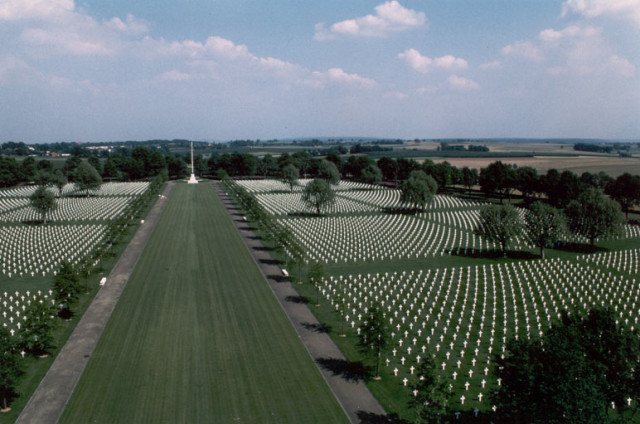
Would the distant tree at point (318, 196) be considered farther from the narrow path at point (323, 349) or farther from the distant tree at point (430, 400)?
the distant tree at point (430, 400)

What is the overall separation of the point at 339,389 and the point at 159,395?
10.3 m

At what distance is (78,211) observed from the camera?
3391 inches

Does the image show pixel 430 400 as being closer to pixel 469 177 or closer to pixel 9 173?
pixel 469 177

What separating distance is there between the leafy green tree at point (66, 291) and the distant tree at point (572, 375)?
108ft

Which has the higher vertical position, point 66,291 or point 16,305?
point 66,291

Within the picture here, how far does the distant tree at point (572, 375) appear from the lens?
1686 centimetres

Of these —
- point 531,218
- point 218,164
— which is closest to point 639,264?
point 531,218

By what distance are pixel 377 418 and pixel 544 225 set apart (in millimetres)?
42145

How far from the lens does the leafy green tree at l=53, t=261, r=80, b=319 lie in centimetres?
3428

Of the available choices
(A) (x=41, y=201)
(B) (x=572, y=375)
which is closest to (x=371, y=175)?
(A) (x=41, y=201)

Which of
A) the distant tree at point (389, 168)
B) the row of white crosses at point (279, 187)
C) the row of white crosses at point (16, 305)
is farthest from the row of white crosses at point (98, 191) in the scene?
the distant tree at point (389, 168)

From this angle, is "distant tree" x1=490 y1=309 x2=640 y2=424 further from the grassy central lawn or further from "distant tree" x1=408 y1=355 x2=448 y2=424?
the grassy central lawn

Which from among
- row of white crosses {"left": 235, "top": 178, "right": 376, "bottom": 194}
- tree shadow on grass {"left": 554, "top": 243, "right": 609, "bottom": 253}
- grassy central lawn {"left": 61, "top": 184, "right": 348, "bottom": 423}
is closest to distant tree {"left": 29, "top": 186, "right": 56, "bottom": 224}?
grassy central lawn {"left": 61, "top": 184, "right": 348, "bottom": 423}

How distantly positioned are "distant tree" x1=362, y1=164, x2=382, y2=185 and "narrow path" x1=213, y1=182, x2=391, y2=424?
89305 mm
